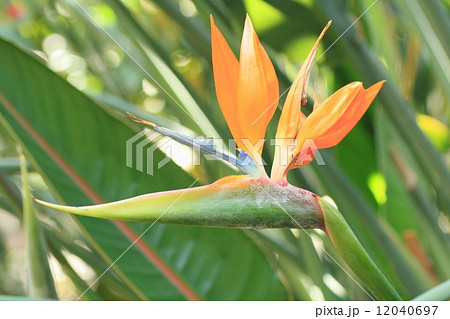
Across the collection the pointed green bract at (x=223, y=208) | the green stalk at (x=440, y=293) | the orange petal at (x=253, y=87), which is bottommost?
the green stalk at (x=440, y=293)

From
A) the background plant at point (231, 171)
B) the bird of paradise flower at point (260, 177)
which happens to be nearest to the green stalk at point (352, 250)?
the bird of paradise flower at point (260, 177)

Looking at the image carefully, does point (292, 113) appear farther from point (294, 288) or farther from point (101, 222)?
point (294, 288)

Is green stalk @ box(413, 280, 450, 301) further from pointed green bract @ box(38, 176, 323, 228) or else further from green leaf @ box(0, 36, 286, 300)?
green leaf @ box(0, 36, 286, 300)

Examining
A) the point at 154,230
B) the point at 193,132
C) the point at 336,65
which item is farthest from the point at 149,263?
the point at 336,65

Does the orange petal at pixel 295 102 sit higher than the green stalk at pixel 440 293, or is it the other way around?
the orange petal at pixel 295 102

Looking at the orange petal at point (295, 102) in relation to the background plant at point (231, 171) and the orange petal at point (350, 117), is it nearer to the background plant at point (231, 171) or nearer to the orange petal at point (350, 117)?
the orange petal at point (350, 117)

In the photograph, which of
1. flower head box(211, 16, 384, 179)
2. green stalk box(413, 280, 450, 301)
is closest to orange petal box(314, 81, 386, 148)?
flower head box(211, 16, 384, 179)

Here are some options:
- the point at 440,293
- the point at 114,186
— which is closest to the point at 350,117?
the point at 440,293
